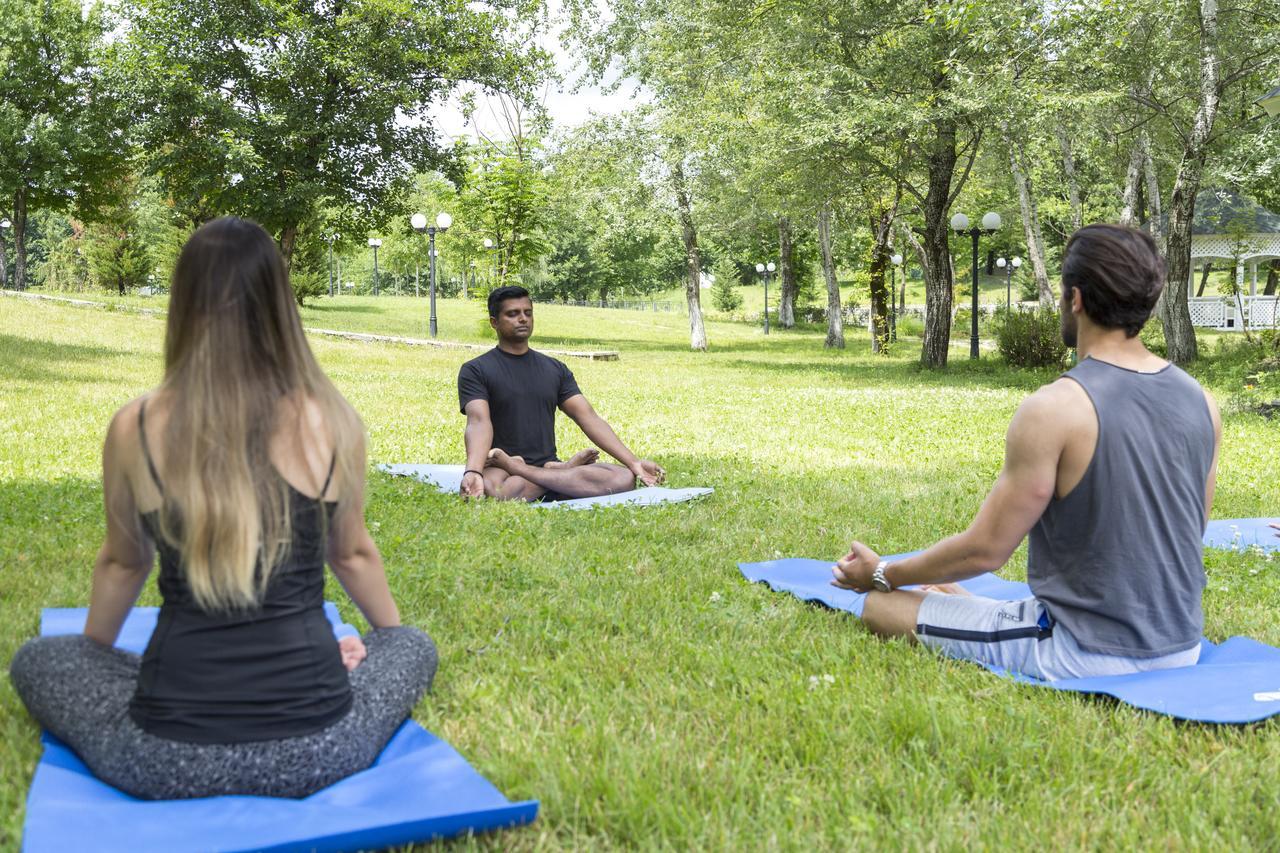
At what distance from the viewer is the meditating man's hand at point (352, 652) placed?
344 cm

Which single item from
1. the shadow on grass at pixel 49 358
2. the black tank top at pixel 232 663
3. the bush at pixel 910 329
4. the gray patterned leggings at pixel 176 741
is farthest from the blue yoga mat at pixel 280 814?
the bush at pixel 910 329

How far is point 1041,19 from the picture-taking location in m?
18.7

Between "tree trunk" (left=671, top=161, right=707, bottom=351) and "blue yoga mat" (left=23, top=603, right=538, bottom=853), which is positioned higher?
"tree trunk" (left=671, top=161, right=707, bottom=351)

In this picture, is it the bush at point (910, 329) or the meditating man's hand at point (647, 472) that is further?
the bush at point (910, 329)

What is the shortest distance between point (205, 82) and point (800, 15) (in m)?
17.6

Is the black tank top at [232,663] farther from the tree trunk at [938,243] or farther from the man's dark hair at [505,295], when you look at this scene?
the tree trunk at [938,243]

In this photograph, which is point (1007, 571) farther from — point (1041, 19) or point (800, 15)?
point (800, 15)

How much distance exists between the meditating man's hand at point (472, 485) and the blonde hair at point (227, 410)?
4.79m

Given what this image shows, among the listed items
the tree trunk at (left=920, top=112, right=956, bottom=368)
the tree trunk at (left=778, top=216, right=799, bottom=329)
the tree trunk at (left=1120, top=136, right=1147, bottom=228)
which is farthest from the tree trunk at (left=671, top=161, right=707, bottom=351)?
the tree trunk at (left=1120, top=136, right=1147, bottom=228)

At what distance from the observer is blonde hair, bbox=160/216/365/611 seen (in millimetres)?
2693

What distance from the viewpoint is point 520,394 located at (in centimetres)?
809

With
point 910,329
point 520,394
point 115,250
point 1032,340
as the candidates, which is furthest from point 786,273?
point 520,394

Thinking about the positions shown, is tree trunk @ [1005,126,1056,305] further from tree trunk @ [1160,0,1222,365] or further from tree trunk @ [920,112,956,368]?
tree trunk @ [1160,0,1222,365]

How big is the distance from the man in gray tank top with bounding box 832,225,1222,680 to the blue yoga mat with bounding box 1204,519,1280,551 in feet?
8.67
